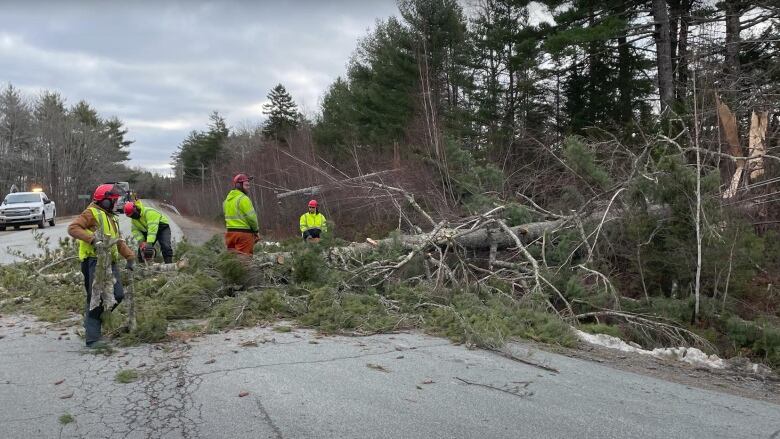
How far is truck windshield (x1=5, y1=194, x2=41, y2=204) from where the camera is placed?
25.3 meters

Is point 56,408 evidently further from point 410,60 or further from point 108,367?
point 410,60

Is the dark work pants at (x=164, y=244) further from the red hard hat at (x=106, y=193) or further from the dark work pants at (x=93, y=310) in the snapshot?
the red hard hat at (x=106, y=193)

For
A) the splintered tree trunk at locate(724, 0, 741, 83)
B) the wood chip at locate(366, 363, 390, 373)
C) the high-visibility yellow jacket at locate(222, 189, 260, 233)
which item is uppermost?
the splintered tree trunk at locate(724, 0, 741, 83)

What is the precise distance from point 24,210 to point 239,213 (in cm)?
2177

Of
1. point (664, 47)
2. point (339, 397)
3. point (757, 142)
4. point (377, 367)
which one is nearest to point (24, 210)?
point (377, 367)

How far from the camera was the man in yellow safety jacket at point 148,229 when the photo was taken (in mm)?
9156

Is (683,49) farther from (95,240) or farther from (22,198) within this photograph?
(22,198)

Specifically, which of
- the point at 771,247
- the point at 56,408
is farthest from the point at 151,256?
the point at 771,247

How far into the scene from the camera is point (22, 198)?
2566cm

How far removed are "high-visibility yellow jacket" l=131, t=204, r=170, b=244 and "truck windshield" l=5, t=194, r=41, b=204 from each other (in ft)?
65.5

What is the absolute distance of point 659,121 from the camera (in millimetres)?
12211

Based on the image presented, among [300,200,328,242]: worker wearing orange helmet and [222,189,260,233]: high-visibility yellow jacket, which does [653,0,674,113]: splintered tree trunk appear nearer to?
[300,200,328,242]: worker wearing orange helmet

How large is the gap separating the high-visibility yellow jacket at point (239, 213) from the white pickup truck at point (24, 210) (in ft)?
70.8

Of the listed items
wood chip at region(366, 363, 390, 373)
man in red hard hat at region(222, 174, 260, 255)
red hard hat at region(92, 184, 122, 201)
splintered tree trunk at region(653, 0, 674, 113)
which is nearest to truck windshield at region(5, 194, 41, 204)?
man in red hard hat at region(222, 174, 260, 255)
